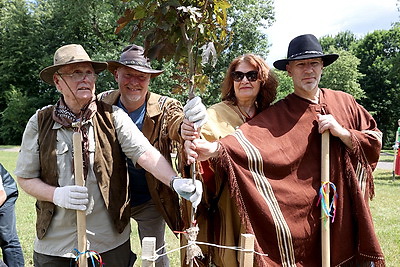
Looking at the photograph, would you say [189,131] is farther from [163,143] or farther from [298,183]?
[298,183]

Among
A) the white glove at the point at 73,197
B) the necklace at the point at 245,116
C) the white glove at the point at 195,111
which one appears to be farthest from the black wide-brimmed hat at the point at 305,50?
the white glove at the point at 73,197

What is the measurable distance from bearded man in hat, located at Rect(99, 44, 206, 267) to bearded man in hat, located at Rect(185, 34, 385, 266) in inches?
22.5

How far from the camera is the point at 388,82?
34594mm

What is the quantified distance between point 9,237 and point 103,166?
1.87 metres

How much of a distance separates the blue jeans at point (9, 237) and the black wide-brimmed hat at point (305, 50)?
110 inches

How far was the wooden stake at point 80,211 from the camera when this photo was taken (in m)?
2.19

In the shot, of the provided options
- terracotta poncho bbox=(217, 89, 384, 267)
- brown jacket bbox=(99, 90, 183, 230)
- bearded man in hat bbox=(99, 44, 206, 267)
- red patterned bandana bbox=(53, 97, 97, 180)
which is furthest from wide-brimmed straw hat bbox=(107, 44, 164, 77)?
terracotta poncho bbox=(217, 89, 384, 267)

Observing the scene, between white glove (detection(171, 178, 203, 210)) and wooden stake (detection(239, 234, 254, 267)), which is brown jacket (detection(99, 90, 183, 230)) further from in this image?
wooden stake (detection(239, 234, 254, 267))

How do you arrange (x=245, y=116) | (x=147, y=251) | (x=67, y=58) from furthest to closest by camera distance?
(x=245, y=116) → (x=67, y=58) → (x=147, y=251)

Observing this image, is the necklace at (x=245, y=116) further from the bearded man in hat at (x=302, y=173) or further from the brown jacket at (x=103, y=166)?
the brown jacket at (x=103, y=166)

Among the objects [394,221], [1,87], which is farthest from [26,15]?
[394,221]

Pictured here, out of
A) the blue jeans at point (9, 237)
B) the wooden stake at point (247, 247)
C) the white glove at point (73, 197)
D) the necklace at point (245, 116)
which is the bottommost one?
the blue jeans at point (9, 237)

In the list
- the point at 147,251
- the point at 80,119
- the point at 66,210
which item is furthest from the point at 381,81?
the point at 147,251

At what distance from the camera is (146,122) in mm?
3006
